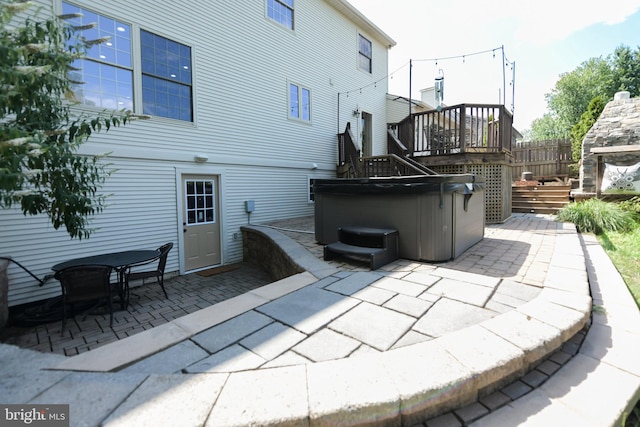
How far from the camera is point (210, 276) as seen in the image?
630 cm

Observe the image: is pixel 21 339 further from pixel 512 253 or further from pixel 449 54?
pixel 449 54

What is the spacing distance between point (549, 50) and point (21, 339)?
975 inches

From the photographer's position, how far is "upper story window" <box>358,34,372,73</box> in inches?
439

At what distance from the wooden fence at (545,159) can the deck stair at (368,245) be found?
13.3 meters

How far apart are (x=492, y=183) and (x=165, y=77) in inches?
324

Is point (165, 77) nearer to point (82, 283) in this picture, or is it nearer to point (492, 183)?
point (82, 283)

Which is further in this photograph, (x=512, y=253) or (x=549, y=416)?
(x=512, y=253)

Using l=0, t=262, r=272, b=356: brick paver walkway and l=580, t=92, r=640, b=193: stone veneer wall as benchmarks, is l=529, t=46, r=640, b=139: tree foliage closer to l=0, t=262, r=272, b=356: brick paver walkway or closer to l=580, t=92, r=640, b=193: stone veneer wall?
l=580, t=92, r=640, b=193: stone veneer wall

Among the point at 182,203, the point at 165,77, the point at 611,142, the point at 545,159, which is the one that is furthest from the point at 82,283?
the point at 545,159

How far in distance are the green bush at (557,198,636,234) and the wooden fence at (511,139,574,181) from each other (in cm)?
773

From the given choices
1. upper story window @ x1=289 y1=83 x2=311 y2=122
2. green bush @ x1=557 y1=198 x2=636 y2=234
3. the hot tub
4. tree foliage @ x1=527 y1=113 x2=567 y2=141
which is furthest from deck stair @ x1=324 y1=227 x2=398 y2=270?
tree foliage @ x1=527 y1=113 x2=567 y2=141

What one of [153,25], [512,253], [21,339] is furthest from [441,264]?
[153,25]

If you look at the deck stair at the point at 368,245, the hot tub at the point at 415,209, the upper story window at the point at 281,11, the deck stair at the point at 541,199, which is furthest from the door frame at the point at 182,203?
the deck stair at the point at 541,199

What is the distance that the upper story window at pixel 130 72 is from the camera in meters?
4.93
